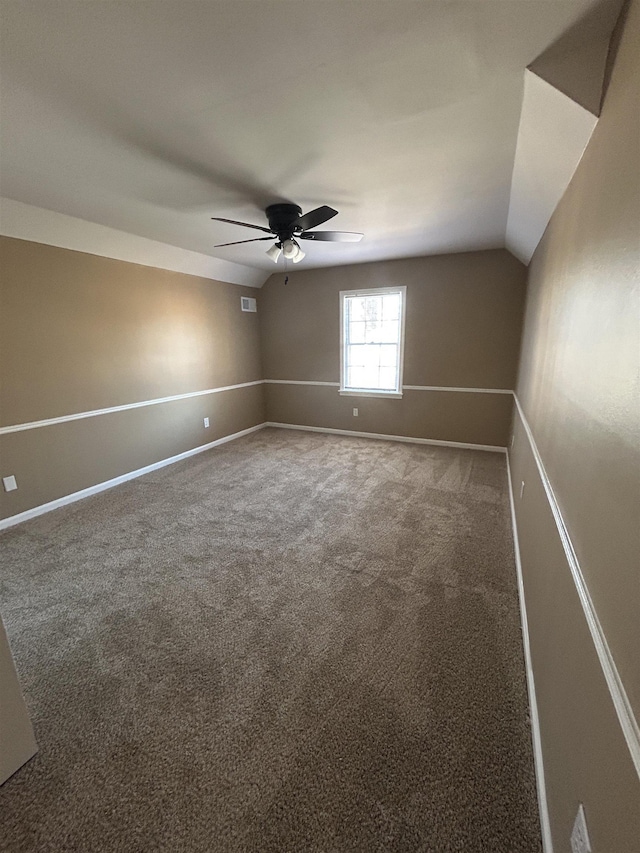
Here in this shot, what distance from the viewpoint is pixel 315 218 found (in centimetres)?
236

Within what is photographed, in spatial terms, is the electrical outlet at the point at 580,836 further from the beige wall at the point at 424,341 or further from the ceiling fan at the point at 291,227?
the beige wall at the point at 424,341

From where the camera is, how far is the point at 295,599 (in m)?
2.00

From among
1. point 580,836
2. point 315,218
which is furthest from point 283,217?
point 580,836

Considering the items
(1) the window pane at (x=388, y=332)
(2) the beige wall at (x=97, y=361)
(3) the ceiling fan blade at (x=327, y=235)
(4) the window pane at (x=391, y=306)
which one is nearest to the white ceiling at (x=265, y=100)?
(3) the ceiling fan blade at (x=327, y=235)

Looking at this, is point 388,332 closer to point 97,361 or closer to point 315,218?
point 315,218

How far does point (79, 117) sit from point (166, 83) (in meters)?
0.53

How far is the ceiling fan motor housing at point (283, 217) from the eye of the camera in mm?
2531

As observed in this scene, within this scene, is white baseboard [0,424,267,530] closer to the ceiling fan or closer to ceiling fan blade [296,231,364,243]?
the ceiling fan

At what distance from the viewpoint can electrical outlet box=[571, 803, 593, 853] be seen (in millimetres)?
739

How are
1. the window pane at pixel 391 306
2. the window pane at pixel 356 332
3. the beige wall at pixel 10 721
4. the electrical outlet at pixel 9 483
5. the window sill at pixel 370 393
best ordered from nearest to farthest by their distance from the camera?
1. the beige wall at pixel 10 721
2. the electrical outlet at pixel 9 483
3. the window pane at pixel 391 306
4. the window sill at pixel 370 393
5. the window pane at pixel 356 332

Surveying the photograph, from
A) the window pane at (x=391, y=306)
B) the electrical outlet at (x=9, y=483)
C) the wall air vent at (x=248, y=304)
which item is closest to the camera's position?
the electrical outlet at (x=9, y=483)

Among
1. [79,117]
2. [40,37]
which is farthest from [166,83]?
[79,117]

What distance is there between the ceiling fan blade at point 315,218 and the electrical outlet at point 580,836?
265 centimetres

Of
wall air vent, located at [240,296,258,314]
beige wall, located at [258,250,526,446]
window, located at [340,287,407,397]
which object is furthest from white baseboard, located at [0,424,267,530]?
window, located at [340,287,407,397]
